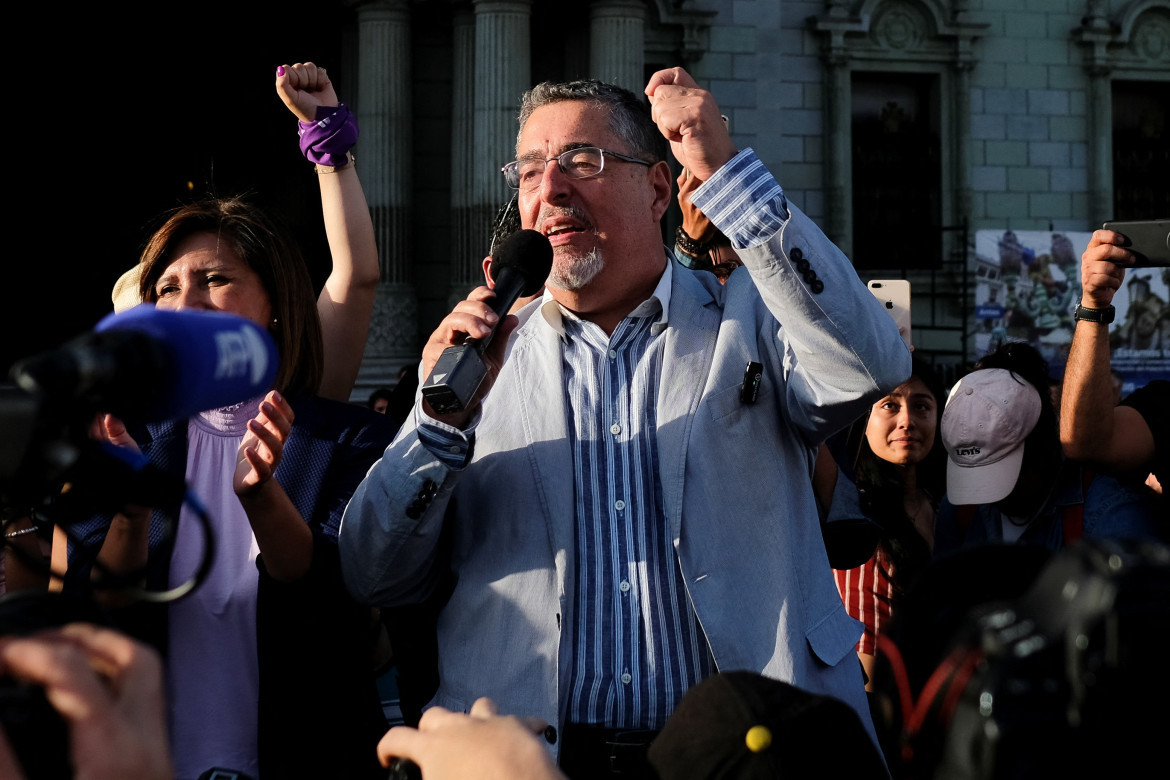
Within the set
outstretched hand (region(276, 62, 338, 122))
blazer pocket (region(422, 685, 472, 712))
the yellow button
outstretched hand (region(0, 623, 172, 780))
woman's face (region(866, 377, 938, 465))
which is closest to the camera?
outstretched hand (region(0, 623, 172, 780))

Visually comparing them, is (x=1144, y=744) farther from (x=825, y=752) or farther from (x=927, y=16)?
(x=927, y=16)

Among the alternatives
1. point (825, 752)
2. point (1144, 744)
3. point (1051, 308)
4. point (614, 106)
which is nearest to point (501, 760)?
A: point (825, 752)

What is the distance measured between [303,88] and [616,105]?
2.95ft

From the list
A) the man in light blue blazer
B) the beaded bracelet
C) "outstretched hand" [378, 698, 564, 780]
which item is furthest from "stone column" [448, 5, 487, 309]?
"outstretched hand" [378, 698, 564, 780]

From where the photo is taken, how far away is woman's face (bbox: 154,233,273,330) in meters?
2.64

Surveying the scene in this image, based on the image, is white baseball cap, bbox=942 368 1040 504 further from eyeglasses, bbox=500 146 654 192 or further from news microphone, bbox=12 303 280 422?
news microphone, bbox=12 303 280 422

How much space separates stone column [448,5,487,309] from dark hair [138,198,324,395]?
32.8ft

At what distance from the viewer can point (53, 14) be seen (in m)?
12.5

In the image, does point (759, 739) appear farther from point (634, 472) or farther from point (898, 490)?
point (898, 490)

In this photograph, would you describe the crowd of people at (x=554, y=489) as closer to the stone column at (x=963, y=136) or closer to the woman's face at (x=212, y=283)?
the woman's face at (x=212, y=283)

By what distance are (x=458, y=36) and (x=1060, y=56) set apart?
808 cm

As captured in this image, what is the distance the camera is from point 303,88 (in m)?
3.04

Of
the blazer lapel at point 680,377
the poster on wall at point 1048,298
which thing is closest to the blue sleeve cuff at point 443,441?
the blazer lapel at point 680,377

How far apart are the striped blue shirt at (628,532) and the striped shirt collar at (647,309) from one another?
2cm
